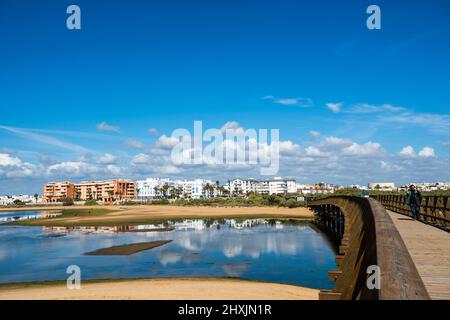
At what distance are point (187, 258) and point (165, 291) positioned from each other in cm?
1010

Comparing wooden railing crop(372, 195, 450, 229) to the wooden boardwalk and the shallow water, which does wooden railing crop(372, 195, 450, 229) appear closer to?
the wooden boardwalk

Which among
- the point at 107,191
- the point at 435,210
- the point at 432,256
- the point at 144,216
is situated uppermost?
the point at 435,210

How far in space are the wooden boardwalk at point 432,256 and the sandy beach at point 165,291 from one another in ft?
20.6

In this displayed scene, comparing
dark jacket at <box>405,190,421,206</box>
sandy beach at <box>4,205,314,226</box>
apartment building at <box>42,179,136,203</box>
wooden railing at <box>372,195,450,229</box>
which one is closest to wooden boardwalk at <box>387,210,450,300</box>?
wooden railing at <box>372,195,450,229</box>

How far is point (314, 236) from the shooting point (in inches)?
1655

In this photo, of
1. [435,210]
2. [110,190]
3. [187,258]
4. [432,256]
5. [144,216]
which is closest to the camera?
[432,256]

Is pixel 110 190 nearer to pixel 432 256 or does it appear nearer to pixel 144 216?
pixel 144 216

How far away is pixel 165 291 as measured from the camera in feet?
63.0

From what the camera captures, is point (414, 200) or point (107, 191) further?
point (107, 191)

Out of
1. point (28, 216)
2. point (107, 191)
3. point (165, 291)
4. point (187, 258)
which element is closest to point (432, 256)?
point (165, 291)
